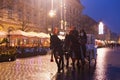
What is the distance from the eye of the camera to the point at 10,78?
12883 millimetres

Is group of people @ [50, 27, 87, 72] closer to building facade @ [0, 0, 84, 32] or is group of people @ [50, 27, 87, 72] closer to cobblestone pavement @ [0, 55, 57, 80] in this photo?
A: cobblestone pavement @ [0, 55, 57, 80]

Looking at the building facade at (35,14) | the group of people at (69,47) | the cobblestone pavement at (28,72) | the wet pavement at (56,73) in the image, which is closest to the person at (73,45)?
the group of people at (69,47)

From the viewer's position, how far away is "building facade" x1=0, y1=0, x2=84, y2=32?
151 ft

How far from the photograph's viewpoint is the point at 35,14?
57.6m

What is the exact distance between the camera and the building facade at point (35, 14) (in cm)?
4597

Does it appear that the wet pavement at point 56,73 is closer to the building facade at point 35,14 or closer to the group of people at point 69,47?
the group of people at point 69,47

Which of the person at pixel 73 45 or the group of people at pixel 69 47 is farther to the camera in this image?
the person at pixel 73 45

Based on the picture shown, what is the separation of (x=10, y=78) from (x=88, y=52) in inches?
280

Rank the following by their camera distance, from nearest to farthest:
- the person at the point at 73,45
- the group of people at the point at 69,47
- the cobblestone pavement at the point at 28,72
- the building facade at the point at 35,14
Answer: the cobblestone pavement at the point at 28,72, the group of people at the point at 69,47, the person at the point at 73,45, the building facade at the point at 35,14

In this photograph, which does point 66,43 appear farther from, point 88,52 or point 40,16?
point 40,16

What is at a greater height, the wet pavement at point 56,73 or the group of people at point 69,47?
the group of people at point 69,47

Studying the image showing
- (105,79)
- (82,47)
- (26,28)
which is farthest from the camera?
(26,28)

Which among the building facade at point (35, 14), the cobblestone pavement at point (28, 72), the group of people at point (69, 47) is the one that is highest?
the building facade at point (35, 14)

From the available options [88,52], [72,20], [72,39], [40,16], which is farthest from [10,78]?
[72,20]
